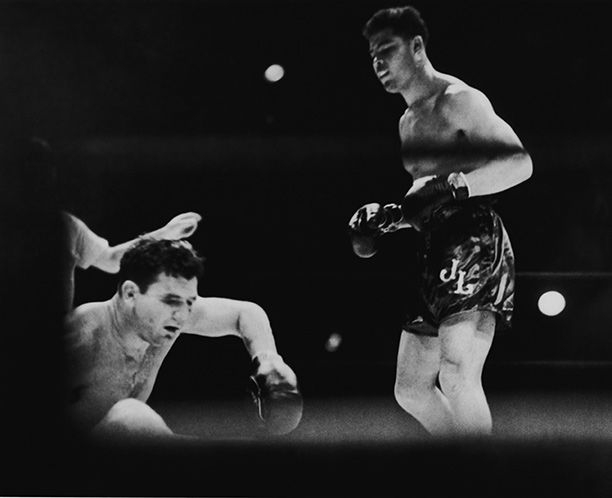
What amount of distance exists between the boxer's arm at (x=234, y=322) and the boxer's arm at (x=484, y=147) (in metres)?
0.77

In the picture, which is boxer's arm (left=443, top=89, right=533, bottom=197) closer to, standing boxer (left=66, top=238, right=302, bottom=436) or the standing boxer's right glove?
the standing boxer's right glove

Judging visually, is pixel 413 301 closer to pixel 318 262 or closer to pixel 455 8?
pixel 318 262

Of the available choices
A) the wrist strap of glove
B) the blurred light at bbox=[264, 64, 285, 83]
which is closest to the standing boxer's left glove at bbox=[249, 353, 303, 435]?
the wrist strap of glove

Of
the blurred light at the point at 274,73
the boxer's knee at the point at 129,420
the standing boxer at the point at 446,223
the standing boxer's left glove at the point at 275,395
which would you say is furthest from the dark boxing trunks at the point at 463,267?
the boxer's knee at the point at 129,420

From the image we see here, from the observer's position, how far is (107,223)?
2648 millimetres

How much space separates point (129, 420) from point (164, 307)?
1.22ft

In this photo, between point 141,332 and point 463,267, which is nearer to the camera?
point 463,267

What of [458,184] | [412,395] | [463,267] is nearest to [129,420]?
[412,395]

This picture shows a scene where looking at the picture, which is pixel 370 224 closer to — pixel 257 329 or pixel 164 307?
pixel 257 329

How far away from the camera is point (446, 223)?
102 inches

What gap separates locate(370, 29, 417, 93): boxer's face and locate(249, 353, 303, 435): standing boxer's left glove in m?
0.94

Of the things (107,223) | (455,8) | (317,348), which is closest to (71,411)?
(107,223)

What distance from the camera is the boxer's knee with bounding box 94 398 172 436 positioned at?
2.62m

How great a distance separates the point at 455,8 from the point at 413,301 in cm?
93
